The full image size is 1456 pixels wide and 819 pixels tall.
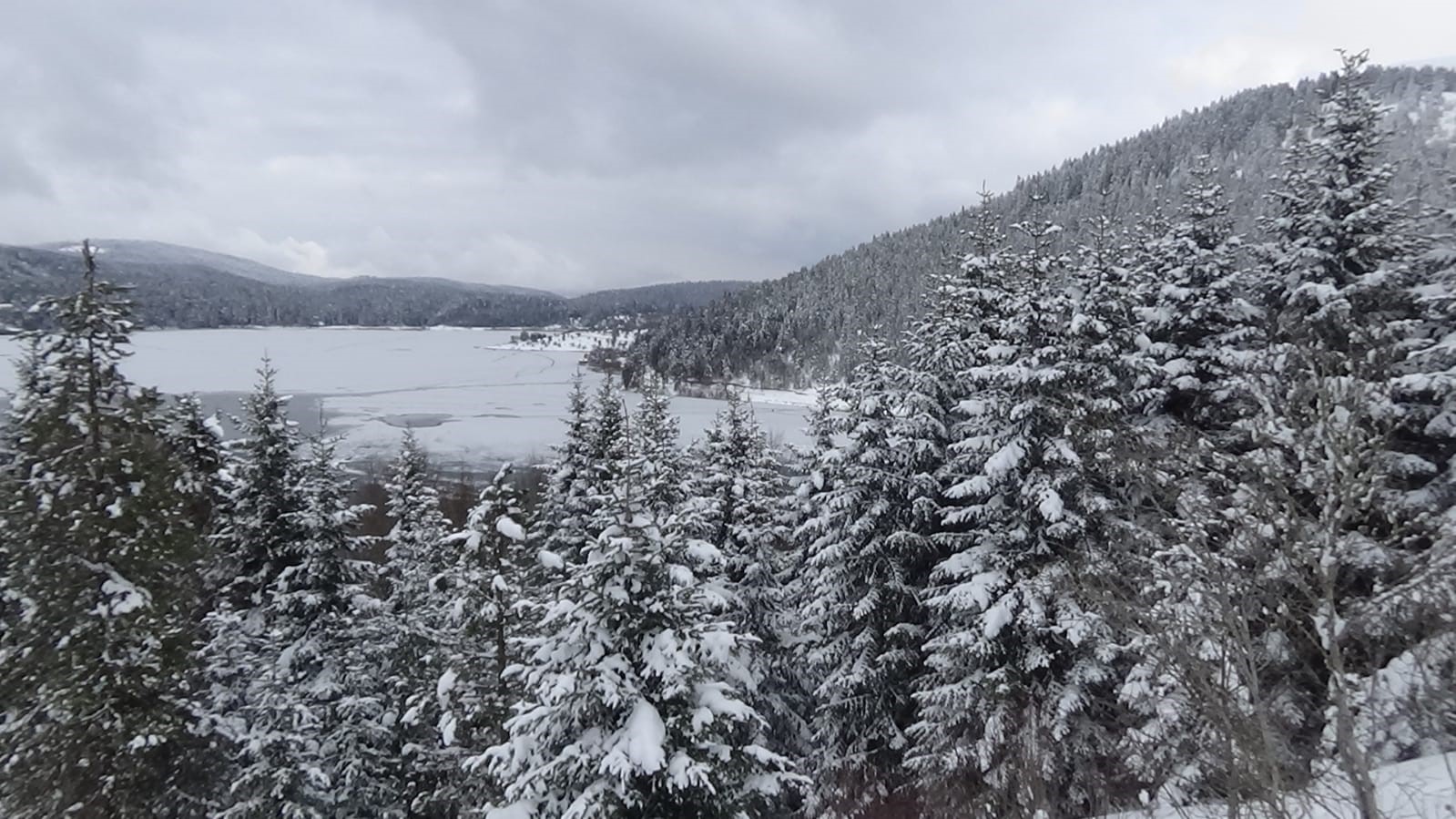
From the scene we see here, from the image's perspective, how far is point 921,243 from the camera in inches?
5595

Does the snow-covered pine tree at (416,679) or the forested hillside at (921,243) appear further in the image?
the forested hillside at (921,243)

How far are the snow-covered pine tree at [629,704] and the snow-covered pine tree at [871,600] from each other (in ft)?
17.4

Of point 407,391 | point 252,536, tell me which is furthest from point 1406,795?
point 407,391

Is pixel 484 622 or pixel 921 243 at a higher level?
pixel 921 243

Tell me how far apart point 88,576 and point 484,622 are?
18.2 ft

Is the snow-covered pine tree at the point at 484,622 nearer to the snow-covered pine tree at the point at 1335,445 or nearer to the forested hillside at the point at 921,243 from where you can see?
the snow-covered pine tree at the point at 1335,445

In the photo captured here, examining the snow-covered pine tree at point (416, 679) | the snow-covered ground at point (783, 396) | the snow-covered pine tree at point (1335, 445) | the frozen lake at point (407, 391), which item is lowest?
the snow-covered ground at point (783, 396)

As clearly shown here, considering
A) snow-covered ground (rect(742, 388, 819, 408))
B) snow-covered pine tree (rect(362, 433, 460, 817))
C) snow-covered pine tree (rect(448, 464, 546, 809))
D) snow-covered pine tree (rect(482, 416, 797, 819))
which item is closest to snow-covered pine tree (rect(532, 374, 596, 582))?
snow-covered pine tree (rect(448, 464, 546, 809))

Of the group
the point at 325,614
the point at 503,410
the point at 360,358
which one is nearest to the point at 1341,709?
the point at 325,614

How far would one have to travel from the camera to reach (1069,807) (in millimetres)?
11891

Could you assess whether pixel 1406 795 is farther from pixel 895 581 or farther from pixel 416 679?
pixel 416 679

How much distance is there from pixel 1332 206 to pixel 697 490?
43.6 feet

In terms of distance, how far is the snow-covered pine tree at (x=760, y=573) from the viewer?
16.7 meters

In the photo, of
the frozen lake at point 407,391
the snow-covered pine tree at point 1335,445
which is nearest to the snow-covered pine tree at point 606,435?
the frozen lake at point 407,391
